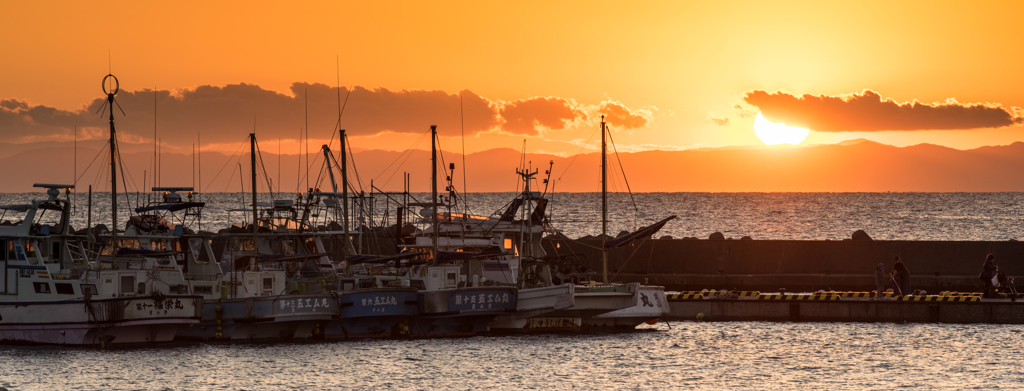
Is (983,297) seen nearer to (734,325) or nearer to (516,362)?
(734,325)

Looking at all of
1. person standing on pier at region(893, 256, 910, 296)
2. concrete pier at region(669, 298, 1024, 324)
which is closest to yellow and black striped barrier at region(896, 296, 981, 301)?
concrete pier at region(669, 298, 1024, 324)

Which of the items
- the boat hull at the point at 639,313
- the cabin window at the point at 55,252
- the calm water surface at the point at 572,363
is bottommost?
the calm water surface at the point at 572,363

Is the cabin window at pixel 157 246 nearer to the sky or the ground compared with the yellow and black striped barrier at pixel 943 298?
nearer to the sky

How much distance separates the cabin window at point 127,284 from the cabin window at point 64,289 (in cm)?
148

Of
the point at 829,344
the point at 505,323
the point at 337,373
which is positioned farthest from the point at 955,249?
the point at 337,373

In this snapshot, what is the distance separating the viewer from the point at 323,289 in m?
37.5

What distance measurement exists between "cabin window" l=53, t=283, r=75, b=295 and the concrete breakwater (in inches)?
942

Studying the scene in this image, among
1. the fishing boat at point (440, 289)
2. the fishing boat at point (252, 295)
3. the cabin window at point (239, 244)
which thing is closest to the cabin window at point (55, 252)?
the fishing boat at point (252, 295)

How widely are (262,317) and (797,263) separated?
1266 inches

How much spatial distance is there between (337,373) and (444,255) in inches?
375

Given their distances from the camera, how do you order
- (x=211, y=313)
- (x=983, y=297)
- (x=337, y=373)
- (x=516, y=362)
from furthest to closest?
(x=983, y=297) < (x=211, y=313) < (x=516, y=362) < (x=337, y=373)

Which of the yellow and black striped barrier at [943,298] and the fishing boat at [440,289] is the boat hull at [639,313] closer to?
the fishing boat at [440,289]

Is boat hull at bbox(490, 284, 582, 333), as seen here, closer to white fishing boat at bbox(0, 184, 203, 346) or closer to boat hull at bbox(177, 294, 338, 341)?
boat hull at bbox(177, 294, 338, 341)

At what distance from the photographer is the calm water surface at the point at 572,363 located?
29.2m
